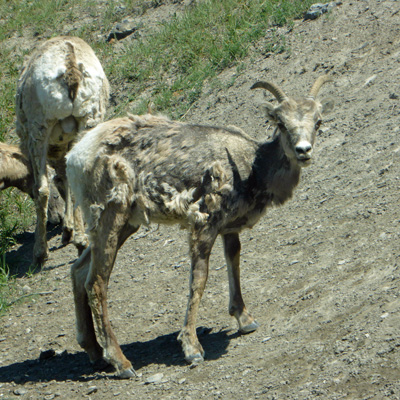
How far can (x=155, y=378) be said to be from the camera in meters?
5.31

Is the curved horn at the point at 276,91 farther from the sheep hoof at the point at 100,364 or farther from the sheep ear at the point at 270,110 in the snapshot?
the sheep hoof at the point at 100,364

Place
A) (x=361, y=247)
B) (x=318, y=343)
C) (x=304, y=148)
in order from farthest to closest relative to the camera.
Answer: (x=361, y=247)
(x=304, y=148)
(x=318, y=343)

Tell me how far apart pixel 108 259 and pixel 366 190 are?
318cm

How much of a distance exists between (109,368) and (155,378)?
0.67 m

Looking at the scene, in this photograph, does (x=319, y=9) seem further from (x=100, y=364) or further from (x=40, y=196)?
(x=100, y=364)

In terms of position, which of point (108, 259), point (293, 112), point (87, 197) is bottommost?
point (108, 259)

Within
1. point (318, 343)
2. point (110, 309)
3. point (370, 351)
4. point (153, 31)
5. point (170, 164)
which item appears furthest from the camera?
point (153, 31)

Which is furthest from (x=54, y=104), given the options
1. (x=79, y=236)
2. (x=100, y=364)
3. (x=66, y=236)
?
(x=100, y=364)

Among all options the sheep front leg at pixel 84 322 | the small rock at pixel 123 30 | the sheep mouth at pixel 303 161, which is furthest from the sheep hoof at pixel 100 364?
the small rock at pixel 123 30

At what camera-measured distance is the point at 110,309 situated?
7.05 metres

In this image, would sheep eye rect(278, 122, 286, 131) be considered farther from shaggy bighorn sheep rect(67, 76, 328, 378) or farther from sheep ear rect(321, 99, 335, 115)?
sheep ear rect(321, 99, 335, 115)

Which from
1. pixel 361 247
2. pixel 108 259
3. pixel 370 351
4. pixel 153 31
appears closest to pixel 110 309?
pixel 108 259

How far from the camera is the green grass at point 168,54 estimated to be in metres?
11.3

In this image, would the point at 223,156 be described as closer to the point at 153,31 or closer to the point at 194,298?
the point at 194,298
